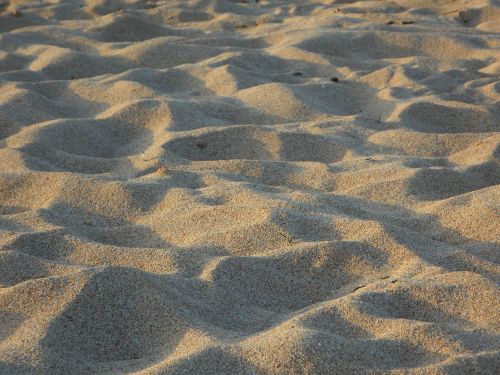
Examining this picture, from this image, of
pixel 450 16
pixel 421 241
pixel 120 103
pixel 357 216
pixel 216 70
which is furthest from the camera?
pixel 450 16

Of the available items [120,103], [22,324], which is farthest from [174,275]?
[120,103]

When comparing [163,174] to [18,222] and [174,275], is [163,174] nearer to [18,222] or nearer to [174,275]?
[18,222]

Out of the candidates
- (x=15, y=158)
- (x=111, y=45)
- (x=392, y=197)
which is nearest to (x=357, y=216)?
(x=392, y=197)

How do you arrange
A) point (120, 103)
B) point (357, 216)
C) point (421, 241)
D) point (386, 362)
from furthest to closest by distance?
1. point (120, 103)
2. point (357, 216)
3. point (421, 241)
4. point (386, 362)

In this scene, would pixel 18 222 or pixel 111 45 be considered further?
pixel 111 45

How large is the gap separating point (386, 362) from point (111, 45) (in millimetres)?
2998

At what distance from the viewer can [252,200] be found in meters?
2.12

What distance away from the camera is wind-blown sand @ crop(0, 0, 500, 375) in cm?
147

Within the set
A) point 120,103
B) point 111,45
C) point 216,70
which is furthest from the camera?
point 111,45

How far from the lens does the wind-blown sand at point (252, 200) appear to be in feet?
4.81

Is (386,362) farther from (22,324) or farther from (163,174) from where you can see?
(163,174)

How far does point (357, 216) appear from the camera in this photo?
2061mm

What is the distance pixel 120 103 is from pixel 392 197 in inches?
56.5

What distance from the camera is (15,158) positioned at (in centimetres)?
249
